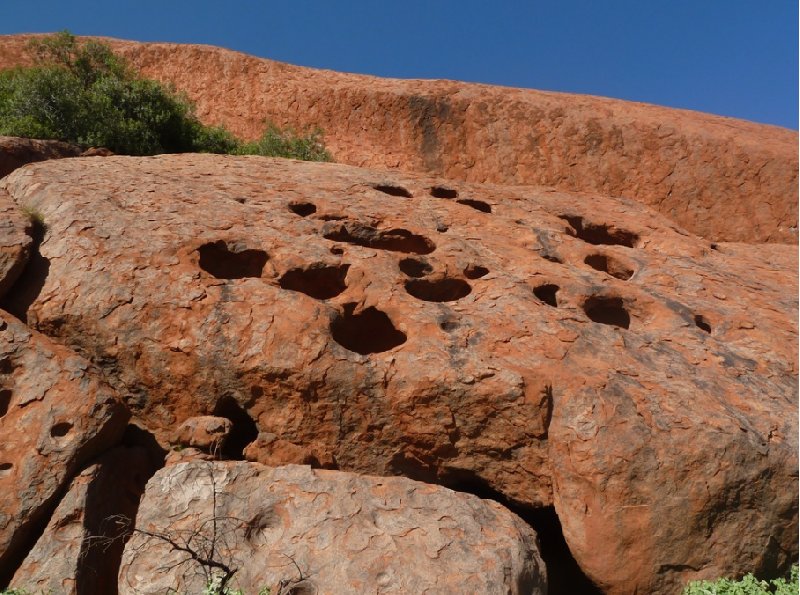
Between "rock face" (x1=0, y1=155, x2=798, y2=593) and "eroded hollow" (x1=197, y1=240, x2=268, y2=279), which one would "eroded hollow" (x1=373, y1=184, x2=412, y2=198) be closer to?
"rock face" (x1=0, y1=155, x2=798, y2=593)

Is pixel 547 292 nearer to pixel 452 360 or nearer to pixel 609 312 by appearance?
pixel 609 312

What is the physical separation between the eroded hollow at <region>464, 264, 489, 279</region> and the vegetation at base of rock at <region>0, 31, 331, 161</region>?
7.18 metres

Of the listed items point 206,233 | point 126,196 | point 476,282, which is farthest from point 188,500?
point 126,196

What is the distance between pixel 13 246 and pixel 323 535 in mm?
2868

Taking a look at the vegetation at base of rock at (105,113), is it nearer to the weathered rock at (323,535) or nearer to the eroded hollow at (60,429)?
the eroded hollow at (60,429)

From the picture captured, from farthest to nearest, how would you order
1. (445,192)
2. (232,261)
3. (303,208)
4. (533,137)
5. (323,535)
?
(533,137)
(445,192)
(303,208)
(232,261)
(323,535)

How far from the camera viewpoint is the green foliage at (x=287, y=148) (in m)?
12.7

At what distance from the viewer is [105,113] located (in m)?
11.3

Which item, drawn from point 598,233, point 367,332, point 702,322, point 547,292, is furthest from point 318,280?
point 598,233

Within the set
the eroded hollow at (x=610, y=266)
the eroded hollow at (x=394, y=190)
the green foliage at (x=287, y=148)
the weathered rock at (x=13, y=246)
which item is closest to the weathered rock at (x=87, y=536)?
the weathered rock at (x=13, y=246)

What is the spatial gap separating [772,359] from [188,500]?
12.8 feet

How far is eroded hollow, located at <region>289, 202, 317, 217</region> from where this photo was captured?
5.79m

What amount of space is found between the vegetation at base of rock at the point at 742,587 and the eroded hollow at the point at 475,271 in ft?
8.09

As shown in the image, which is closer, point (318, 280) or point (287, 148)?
point (318, 280)
